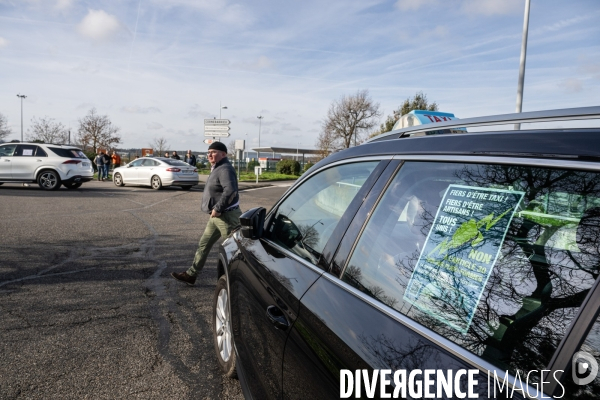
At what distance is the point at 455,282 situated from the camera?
1386 mm

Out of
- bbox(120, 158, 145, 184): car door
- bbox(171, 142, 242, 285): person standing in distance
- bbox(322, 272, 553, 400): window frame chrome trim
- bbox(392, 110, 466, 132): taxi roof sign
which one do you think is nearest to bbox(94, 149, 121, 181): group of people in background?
bbox(120, 158, 145, 184): car door

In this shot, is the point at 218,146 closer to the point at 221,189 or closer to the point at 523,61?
the point at 221,189

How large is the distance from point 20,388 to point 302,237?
214 centimetres

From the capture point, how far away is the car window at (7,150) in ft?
55.5

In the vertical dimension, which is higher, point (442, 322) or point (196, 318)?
point (442, 322)

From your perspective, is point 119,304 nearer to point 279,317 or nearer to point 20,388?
point 20,388

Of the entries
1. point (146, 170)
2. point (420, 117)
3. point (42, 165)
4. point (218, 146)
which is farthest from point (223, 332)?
point (146, 170)

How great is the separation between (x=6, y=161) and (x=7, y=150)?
1.47 ft

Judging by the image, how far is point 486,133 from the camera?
1493 mm

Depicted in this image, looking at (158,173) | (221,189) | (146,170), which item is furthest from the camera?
(146,170)

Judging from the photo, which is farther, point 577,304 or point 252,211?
point 252,211

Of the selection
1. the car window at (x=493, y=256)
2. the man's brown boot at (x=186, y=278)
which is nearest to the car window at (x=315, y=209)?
the car window at (x=493, y=256)

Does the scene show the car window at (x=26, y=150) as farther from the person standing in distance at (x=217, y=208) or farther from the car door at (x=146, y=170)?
the person standing in distance at (x=217, y=208)

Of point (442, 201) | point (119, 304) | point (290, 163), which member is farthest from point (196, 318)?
point (290, 163)
